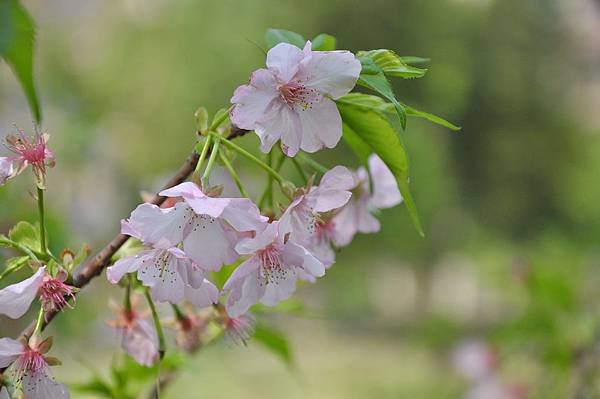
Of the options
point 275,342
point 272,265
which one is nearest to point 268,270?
point 272,265

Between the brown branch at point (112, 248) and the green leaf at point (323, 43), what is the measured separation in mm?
70

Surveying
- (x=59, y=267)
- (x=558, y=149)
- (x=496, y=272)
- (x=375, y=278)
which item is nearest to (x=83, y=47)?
(x=375, y=278)

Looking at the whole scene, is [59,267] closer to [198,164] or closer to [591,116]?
[198,164]

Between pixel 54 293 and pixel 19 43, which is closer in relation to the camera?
pixel 19 43

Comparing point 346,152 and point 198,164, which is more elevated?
point 198,164

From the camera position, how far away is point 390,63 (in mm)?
424

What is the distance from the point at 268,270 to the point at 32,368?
0.13 m

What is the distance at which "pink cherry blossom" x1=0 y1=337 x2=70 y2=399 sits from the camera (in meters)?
0.40

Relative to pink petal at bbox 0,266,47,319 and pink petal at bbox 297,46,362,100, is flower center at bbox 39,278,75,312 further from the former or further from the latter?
pink petal at bbox 297,46,362,100

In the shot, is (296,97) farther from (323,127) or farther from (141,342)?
(141,342)

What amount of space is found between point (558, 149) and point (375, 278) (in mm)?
2193

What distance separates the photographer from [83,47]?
7.86 metres

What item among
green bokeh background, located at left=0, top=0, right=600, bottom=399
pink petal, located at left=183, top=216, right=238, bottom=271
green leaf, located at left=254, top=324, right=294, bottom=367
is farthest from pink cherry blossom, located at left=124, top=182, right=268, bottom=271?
green bokeh background, located at left=0, top=0, right=600, bottom=399

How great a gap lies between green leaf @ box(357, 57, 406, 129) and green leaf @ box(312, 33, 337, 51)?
5cm
